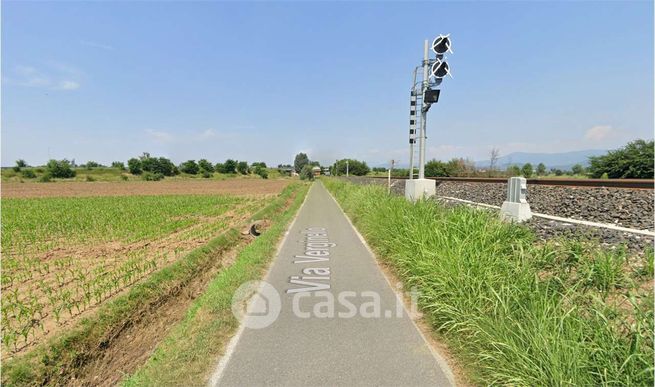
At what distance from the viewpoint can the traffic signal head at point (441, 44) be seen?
962 centimetres

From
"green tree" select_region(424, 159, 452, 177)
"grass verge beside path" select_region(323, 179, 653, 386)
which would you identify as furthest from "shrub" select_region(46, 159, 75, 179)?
"grass verge beside path" select_region(323, 179, 653, 386)

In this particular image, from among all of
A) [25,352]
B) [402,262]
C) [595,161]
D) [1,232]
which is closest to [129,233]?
[1,232]

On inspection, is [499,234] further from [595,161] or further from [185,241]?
[595,161]

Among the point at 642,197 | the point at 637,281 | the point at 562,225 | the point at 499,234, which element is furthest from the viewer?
the point at 642,197

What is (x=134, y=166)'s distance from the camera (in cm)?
8988

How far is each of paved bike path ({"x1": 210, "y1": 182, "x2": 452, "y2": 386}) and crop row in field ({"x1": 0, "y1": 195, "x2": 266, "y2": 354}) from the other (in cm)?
317

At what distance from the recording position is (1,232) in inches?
412

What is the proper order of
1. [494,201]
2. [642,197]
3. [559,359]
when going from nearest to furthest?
[559,359] < [642,197] < [494,201]

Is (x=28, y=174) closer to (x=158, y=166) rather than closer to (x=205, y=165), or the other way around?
(x=158, y=166)

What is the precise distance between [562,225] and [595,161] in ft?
102

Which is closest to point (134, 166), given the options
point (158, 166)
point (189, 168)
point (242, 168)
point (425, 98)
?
point (158, 166)

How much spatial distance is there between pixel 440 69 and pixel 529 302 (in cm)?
906

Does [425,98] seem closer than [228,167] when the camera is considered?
Yes

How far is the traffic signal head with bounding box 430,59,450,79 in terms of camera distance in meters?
9.75
